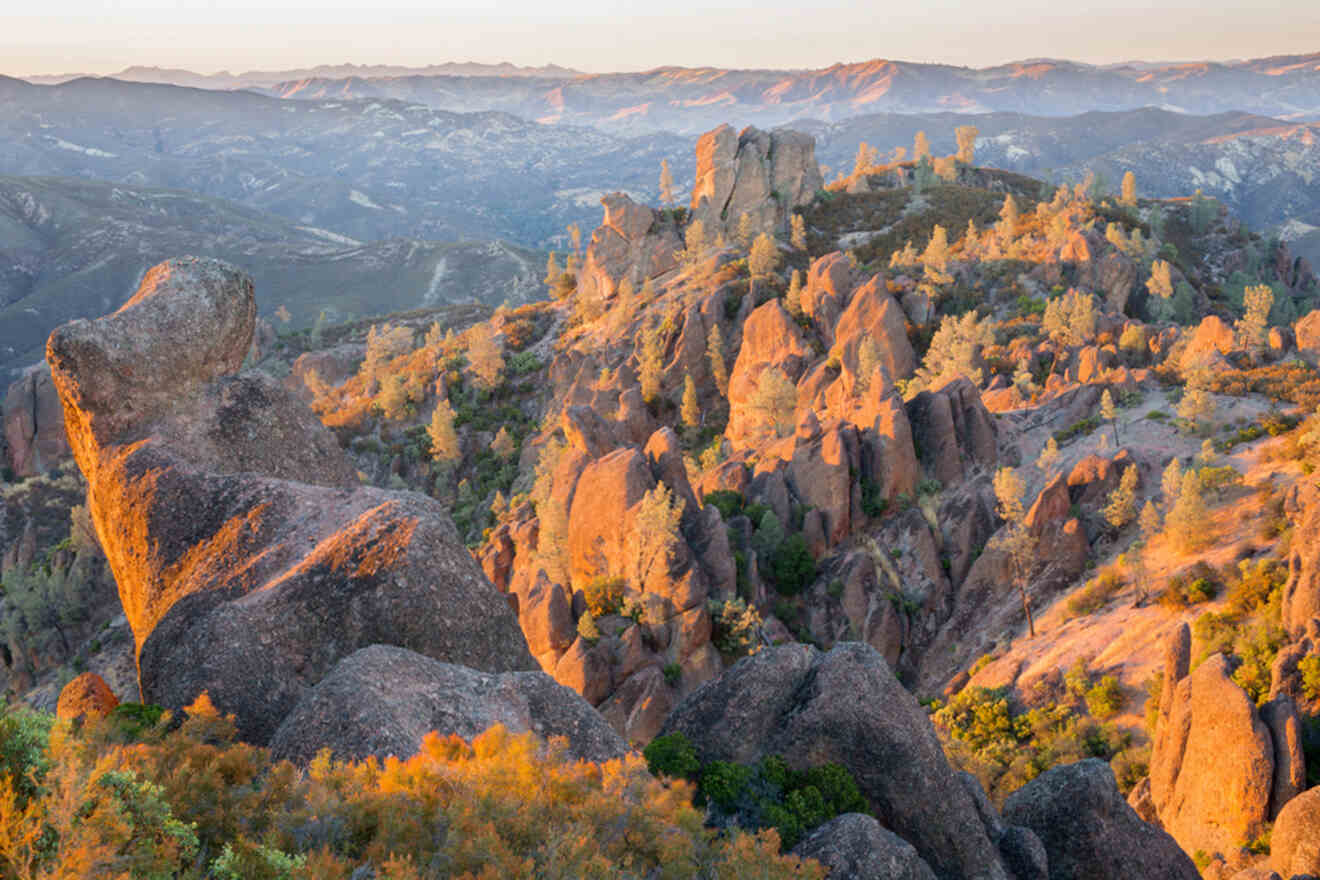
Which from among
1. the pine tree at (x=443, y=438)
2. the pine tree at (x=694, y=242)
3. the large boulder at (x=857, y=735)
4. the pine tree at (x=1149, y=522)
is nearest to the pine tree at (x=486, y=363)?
the pine tree at (x=443, y=438)

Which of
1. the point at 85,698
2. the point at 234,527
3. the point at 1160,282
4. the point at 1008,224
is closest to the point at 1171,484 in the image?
the point at 234,527

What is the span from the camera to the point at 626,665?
4031 centimetres

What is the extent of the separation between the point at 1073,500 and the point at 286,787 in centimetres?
4764

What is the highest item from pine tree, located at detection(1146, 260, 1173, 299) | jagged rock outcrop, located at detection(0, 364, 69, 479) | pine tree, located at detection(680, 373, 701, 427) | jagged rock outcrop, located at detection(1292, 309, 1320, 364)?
pine tree, located at detection(1146, 260, 1173, 299)

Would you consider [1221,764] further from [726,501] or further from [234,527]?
[726,501]

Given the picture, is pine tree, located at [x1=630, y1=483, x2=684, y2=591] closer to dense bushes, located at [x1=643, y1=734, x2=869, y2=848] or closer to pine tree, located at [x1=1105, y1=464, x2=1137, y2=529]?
pine tree, located at [x1=1105, y1=464, x2=1137, y2=529]

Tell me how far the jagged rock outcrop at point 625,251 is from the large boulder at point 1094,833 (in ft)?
329

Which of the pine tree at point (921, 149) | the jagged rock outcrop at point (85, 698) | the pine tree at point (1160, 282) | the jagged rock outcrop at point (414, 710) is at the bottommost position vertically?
the jagged rock outcrop at point (85, 698)

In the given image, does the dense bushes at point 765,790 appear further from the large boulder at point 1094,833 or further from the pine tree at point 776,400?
the pine tree at point 776,400

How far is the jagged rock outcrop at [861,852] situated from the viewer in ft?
44.6

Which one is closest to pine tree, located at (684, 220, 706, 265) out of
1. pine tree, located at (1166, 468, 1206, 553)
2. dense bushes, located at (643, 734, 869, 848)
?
pine tree, located at (1166, 468, 1206, 553)

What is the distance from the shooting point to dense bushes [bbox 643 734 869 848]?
15094 millimetres

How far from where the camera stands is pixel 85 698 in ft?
51.3

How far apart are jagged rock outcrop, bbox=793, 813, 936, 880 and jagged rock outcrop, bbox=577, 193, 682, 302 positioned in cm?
10298
